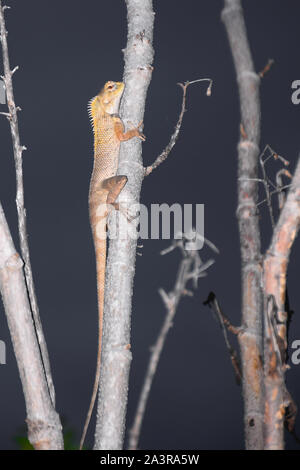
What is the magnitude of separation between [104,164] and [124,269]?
52.4 inches

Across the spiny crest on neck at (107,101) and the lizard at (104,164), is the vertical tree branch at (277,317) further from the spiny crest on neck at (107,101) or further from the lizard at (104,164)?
the spiny crest on neck at (107,101)

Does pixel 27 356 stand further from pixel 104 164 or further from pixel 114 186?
pixel 104 164

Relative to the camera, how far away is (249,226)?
1.80m

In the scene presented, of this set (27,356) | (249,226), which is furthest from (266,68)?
(27,356)

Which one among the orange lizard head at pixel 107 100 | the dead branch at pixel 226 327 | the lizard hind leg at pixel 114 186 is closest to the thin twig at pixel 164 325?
the dead branch at pixel 226 327

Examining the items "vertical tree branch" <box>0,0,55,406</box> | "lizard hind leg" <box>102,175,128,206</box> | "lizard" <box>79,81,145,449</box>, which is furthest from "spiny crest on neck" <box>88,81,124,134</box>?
"vertical tree branch" <box>0,0,55,406</box>

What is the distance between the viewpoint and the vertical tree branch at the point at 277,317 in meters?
1.66

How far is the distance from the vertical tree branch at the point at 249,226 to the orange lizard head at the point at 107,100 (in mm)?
1663

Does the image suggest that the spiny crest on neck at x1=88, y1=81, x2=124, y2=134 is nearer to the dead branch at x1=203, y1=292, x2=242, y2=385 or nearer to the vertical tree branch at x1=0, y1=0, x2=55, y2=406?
the vertical tree branch at x1=0, y1=0, x2=55, y2=406

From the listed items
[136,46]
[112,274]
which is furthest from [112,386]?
[136,46]

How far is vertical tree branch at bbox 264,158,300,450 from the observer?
65.2 inches

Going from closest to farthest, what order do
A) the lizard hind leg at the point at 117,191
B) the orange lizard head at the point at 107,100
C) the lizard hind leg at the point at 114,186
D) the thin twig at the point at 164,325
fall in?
the thin twig at the point at 164,325
the lizard hind leg at the point at 117,191
the lizard hind leg at the point at 114,186
the orange lizard head at the point at 107,100

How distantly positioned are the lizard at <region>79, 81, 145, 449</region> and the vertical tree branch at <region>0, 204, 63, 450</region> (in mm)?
349

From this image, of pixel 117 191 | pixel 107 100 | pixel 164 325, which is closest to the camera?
pixel 164 325
